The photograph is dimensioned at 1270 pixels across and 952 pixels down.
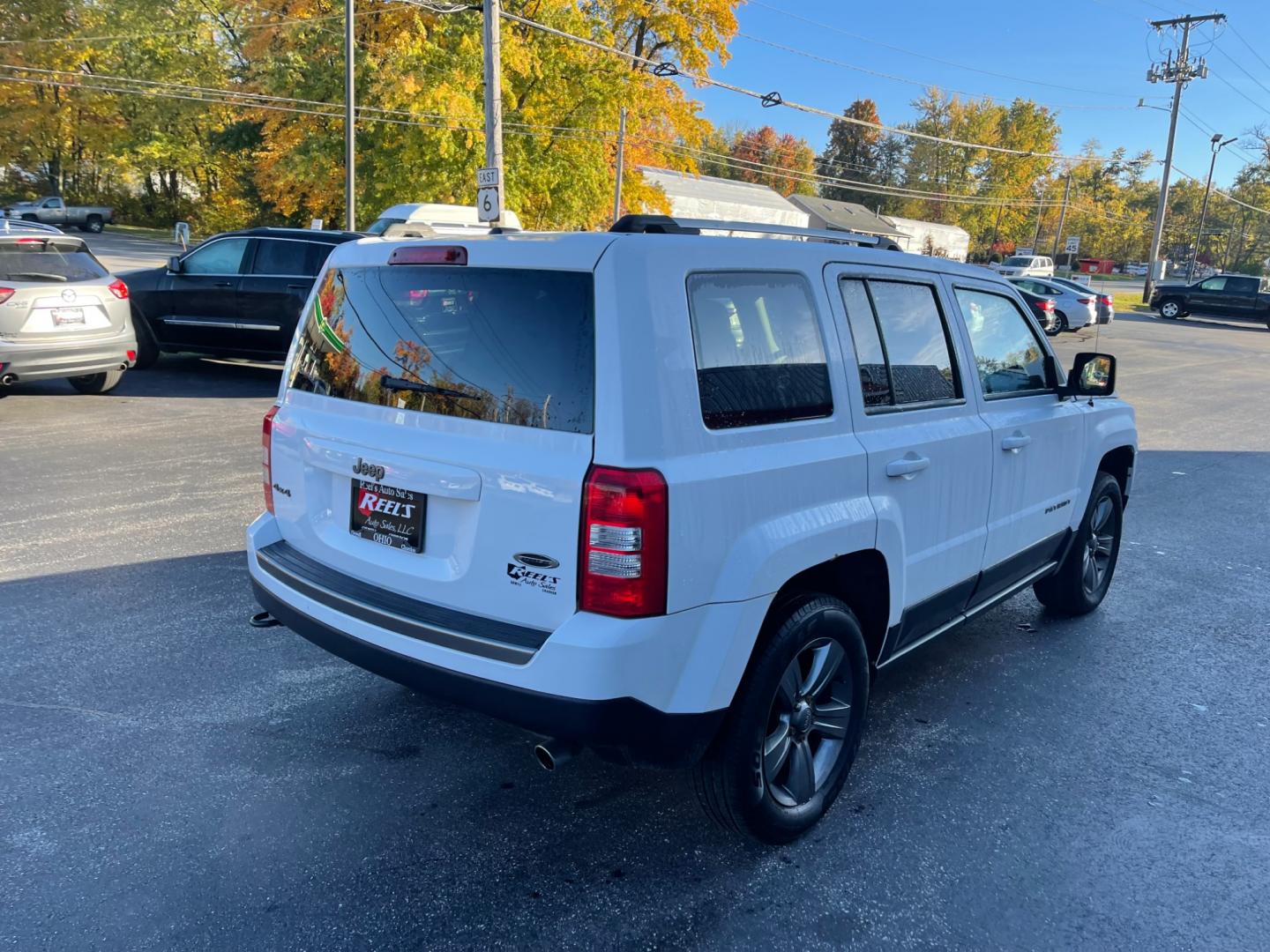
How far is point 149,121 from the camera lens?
156ft

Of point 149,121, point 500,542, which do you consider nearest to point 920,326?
point 500,542

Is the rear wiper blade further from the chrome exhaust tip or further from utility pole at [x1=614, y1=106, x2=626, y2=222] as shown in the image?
utility pole at [x1=614, y1=106, x2=626, y2=222]

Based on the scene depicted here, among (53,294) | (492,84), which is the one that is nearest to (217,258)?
(53,294)

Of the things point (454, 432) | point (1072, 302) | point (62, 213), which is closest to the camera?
point (454, 432)

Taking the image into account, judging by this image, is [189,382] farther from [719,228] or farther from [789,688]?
[789,688]

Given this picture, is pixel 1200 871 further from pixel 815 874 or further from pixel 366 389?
pixel 366 389

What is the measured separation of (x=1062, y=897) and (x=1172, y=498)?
6352mm

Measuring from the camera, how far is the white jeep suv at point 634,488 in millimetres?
2367

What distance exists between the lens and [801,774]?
296 cm

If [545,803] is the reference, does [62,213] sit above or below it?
above

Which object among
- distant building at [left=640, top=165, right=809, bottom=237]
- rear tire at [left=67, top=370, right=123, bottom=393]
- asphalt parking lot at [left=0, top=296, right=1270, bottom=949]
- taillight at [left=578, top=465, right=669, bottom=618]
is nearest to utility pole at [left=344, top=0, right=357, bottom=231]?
rear tire at [left=67, top=370, right=123, bottom=393]

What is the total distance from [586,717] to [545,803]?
912 mm

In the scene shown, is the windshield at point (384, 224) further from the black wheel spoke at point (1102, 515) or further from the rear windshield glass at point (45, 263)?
the black wheel spoke at point (1102, 515)

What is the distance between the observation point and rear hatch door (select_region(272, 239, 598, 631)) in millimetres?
2422
